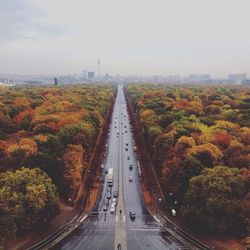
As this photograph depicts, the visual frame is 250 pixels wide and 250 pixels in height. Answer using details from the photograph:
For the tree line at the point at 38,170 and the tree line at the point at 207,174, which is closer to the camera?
the tree line at the point at 38,170

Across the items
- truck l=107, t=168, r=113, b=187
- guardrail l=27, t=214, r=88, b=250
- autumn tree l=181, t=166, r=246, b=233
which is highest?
autumn tree l=181, t=166, r=246, b=233

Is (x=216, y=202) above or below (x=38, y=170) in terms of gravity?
below

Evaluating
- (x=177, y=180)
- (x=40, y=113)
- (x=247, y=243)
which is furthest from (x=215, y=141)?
(x=40, y=113)

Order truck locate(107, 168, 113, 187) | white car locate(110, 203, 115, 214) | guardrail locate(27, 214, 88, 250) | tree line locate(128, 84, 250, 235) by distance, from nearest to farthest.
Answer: guardrail locate(27, 214, 88, 250), tree line locate(128, 84, 250, 235), white car locate(110, 203, 115, 214), truck locate(107, 168, 113, 187)

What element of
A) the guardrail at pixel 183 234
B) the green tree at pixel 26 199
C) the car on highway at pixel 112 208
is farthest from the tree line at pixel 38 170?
the guardrail at pixel 183 234

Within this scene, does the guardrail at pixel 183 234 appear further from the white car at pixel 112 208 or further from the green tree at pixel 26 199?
the green tree at pixel 26 199

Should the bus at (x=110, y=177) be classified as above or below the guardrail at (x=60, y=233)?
above

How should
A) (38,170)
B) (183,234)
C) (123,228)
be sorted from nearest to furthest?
(183,234)
(123,228)
(38,170)

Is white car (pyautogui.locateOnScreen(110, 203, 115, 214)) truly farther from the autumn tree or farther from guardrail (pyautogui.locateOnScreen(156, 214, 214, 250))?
the autumn tree

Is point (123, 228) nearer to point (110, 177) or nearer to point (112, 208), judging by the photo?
point (112, 208)

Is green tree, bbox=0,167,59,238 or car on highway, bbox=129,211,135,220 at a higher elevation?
green tree, bbox=0,167,59,238

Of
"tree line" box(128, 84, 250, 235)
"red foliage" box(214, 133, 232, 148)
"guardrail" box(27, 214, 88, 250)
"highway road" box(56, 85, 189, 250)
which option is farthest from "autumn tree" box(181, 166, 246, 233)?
"red foliage" box(214, 133, 232, 148)

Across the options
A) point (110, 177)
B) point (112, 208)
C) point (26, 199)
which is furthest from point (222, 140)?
point (26, 199)
